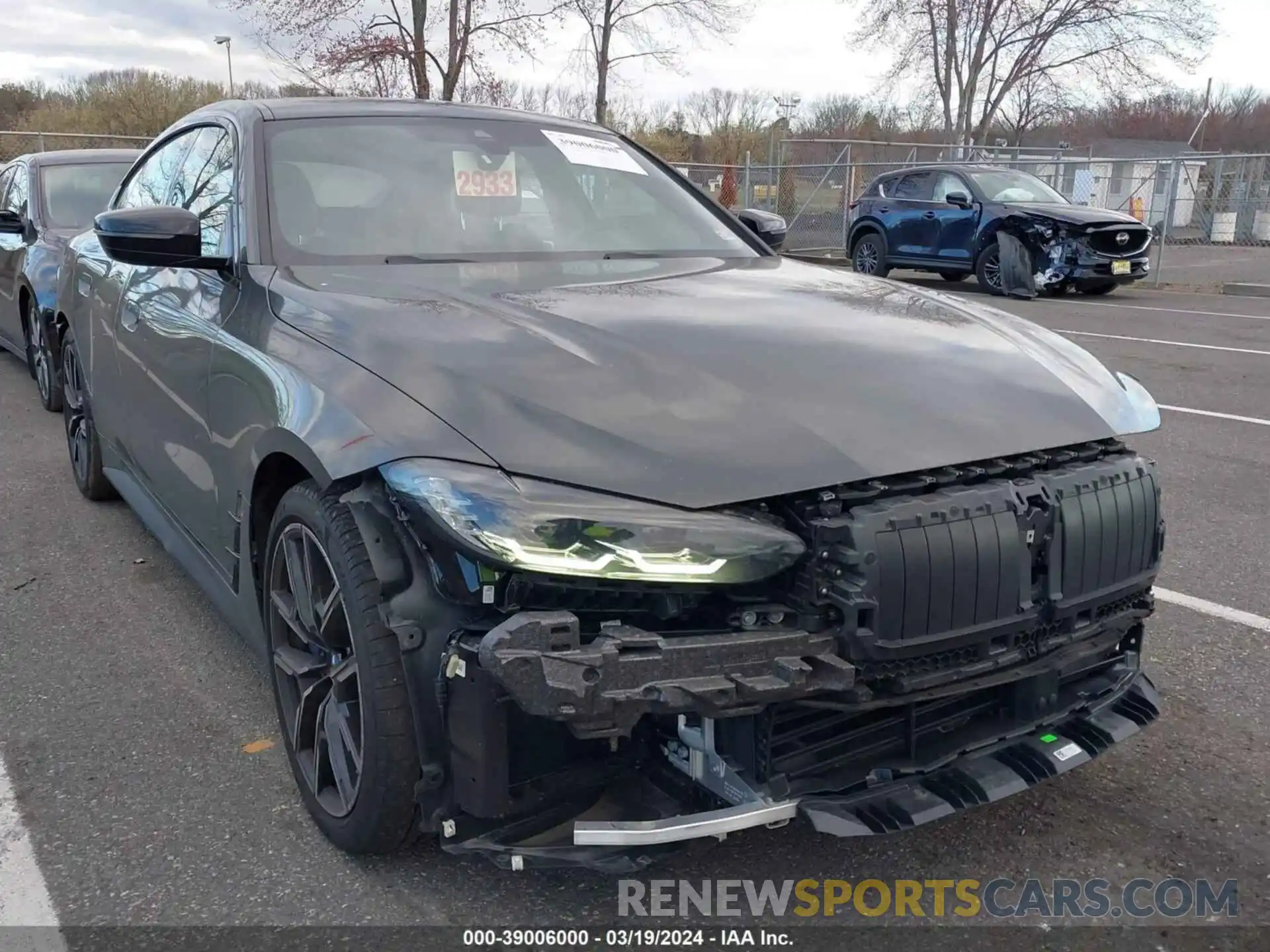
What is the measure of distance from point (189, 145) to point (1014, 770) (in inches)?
134

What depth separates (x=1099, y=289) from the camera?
575 inches

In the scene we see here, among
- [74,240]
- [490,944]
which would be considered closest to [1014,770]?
Result: [490,944]

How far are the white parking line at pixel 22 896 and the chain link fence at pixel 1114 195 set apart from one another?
19.2 meters

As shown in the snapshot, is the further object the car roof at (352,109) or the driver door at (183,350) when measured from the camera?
the car roof at (352,109)

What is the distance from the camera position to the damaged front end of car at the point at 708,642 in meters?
1.82

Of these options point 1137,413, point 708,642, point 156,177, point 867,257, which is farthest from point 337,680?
point 867,257

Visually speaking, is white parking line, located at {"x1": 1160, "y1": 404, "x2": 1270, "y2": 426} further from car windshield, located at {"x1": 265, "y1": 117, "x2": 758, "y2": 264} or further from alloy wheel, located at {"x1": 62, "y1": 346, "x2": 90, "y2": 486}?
alloy wheel, located at {"x1": 62, "y1": 346, "x2": 90, "y2": 486}

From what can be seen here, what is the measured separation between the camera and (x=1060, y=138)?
43.2 meters

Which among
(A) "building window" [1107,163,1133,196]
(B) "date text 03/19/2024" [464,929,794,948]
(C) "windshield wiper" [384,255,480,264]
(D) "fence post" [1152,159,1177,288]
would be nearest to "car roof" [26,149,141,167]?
(C) "windshield wiper" [384,255,480,264]

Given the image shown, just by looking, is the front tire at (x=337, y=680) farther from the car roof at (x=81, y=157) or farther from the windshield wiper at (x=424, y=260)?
the car roof at (x=81, y=157)

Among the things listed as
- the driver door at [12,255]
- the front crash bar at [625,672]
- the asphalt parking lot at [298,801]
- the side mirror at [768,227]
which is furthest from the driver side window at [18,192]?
the front crash bar at [625,672]

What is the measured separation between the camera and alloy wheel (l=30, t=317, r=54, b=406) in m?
6.50

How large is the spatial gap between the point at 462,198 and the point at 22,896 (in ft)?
6.95

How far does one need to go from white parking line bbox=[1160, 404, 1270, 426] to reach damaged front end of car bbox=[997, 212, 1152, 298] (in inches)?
259
